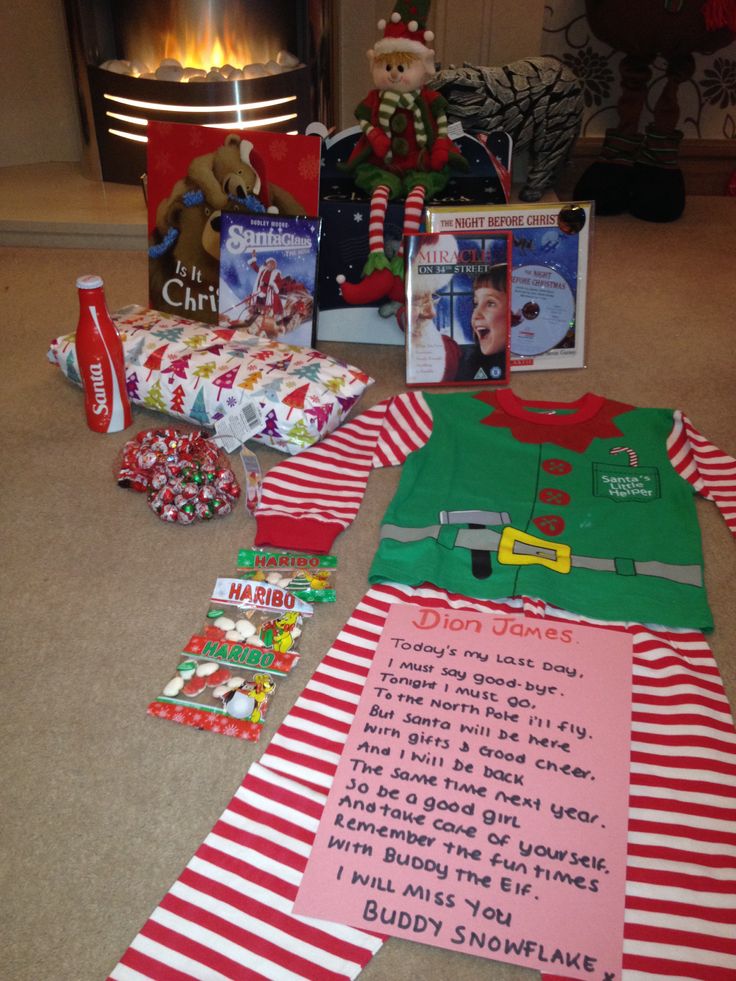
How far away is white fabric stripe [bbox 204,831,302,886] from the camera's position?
2.73 ft

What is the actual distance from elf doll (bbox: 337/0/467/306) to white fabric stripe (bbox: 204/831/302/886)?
1.18 m

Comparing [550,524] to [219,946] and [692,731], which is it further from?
[219,946]

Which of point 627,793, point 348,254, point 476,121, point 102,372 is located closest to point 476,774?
point 627,793

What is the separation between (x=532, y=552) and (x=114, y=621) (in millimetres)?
588

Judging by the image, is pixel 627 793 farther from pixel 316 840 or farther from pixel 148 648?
pixel 148 648

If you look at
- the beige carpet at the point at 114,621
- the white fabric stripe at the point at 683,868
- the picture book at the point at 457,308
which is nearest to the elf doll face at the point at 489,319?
the picture book at the point at 457,308

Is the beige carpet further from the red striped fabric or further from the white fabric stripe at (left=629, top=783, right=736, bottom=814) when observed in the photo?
the white fabric stripe at (left=629, top=783, right=736, bottom=814)

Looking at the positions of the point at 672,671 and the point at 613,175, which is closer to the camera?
the point at 672,671

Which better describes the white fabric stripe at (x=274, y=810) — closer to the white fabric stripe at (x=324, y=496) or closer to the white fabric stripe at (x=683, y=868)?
the white fabric stripe at (x=683, y=868)

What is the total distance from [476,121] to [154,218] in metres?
1.02

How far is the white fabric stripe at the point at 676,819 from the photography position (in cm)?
88

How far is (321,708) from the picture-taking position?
1000 mm

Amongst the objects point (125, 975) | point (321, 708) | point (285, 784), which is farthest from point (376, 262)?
point (125, 975)

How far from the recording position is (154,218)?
1768 mm
